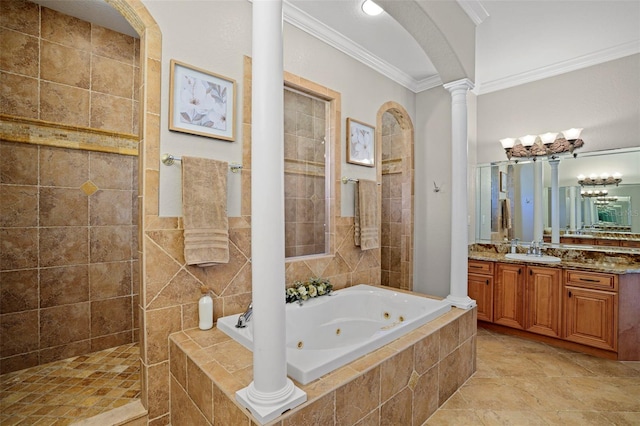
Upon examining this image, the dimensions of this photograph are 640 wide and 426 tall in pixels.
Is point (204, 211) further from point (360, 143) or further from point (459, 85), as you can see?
point (459, 85)

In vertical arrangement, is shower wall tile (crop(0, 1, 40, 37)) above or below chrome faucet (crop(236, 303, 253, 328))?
above

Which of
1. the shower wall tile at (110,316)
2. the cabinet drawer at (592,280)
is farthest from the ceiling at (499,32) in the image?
the shower wall tile at (110,316)

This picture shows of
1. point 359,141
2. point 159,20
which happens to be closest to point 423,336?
point 359,141

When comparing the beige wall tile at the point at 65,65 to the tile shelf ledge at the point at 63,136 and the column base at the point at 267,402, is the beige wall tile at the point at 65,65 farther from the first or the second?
the column base at the point at 267,402

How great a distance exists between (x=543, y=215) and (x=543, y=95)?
4.29ft

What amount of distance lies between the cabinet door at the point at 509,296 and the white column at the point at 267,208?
2.85m

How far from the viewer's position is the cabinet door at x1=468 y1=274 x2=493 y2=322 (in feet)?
10.8

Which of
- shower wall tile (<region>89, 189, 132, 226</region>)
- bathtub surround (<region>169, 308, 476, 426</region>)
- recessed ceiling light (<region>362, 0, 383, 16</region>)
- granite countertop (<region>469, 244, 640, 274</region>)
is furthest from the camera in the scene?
granite countertop (<region>469, 244, 640, 274</region>)

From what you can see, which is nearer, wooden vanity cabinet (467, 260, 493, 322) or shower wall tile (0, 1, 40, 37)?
shower wall tile (0, 1, 40, 37)

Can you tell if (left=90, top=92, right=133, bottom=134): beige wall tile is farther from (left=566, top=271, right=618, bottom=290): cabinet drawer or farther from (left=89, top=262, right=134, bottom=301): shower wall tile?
(left=566, top=271, right=618, bottom=290): cabinet drawer

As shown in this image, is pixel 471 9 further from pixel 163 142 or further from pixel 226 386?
pixel 226 386

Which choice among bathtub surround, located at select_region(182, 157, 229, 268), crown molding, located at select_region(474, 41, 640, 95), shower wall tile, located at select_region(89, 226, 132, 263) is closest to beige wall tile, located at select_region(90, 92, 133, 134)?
shower wall tile, located at select_region(89, 226, 132, 263)

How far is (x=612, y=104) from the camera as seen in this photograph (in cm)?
296

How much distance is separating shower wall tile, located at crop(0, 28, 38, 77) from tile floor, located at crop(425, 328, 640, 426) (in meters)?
3.62
